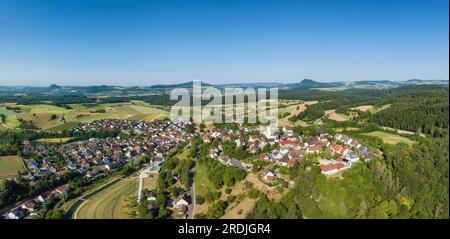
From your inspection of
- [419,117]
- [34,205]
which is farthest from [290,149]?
[34,205]

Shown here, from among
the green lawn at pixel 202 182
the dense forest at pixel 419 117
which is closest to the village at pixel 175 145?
the green lawn at pixel 202 182

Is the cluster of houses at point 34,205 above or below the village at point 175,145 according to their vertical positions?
below

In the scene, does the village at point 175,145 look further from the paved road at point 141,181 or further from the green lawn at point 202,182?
the green lawn at point 202,182

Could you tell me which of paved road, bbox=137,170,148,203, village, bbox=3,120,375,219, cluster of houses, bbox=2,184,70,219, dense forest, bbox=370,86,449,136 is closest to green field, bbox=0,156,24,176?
village, bbox=3,120,375,219

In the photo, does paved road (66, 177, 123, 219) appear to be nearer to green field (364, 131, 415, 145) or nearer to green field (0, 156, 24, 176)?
green field (0, 156, 24, 176)

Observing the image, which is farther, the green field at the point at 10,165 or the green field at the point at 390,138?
the green field at the point at 10,165

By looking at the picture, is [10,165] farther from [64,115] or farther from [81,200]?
[64,115]
